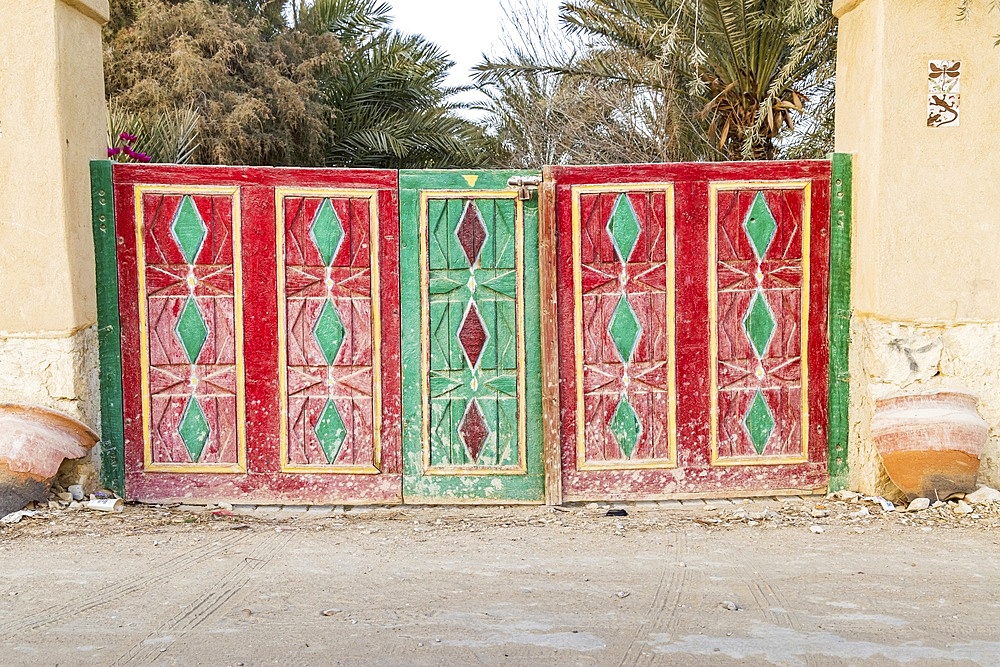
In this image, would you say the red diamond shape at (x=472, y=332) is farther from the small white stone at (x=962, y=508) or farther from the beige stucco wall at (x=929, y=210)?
the small white stone at (x=962, y=508)

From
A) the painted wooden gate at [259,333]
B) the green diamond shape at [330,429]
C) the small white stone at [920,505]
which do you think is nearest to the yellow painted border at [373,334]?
the painted wooden gate at [259,333]

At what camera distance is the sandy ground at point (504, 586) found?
3443 mm

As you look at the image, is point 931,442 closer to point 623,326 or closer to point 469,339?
point 623,326

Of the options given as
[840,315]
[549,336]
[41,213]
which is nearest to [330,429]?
[549,336]

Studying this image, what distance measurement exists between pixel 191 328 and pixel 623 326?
2.30m

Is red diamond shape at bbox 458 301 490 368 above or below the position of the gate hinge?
below

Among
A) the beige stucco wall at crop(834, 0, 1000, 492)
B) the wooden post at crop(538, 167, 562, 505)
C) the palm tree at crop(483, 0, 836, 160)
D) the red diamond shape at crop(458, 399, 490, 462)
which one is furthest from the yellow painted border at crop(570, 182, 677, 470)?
the palm tree at crop(483, 0, 836, 160)

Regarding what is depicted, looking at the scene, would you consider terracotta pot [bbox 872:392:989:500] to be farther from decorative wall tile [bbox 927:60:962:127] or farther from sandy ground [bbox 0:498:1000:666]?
decorative wall tile [bbox 927:60:962:127]

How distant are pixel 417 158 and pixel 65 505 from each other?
9717 mm

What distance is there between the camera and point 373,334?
5.41 m

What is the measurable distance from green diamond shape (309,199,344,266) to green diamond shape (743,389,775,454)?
2391 mm

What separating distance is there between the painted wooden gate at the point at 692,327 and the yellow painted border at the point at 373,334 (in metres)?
0.98

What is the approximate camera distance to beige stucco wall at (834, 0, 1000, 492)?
5086 millimetres

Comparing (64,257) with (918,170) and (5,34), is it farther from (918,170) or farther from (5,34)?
(918,170)
